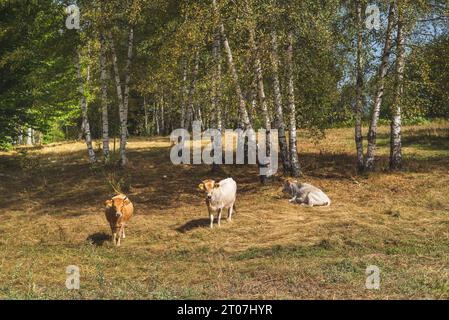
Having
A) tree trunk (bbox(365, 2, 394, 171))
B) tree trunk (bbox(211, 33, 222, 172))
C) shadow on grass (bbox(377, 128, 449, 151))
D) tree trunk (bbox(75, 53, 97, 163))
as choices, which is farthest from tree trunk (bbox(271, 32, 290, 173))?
tree trunk (bbox(75, 53, 97, 163))

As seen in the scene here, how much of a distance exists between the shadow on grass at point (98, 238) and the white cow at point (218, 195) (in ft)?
11.2

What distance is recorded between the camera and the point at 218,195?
53.6 ft

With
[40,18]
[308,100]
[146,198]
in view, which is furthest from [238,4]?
[40,18]

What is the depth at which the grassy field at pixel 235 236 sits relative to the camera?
10.6 metres

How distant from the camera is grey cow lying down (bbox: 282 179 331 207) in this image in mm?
18234

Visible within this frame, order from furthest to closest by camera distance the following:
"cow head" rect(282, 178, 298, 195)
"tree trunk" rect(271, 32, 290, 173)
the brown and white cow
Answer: "tree trunk" rect(271, 32, 290, 173) → "cow head" rect(282, 178, 298, 195) → the brown and white cow

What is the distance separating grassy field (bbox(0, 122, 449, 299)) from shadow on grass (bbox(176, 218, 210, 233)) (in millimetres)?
76

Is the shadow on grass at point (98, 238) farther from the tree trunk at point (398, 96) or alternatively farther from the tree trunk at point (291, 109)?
the tree trunk at point (398, 96)

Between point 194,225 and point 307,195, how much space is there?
456cm

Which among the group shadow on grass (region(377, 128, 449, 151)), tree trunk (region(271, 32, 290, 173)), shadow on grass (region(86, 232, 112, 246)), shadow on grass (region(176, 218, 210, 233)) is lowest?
shadow on grass (region(86, 232, 112, 246))

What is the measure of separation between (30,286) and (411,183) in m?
15.4

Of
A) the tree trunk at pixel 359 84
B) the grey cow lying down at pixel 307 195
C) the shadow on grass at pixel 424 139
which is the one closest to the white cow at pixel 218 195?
the grey cow lying down at pixel 307 195

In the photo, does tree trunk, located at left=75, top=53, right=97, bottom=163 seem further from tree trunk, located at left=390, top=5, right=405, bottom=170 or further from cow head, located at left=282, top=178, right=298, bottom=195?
tree trunk, located at left=390, top=5, right=405, bottom=170

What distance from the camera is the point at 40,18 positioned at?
2820cm
